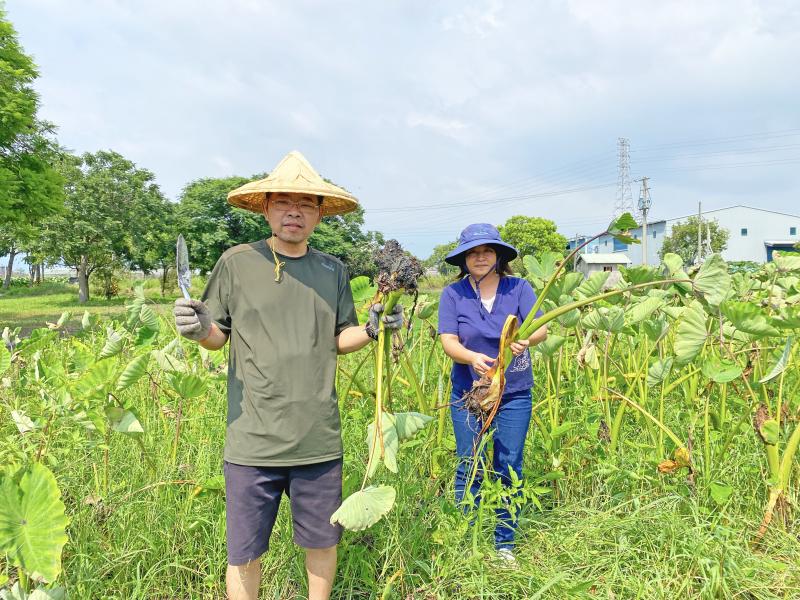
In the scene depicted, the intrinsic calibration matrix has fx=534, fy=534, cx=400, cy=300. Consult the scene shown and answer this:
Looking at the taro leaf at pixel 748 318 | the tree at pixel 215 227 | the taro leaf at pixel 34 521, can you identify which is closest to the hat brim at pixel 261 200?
the taro leaf at pixel 34 521

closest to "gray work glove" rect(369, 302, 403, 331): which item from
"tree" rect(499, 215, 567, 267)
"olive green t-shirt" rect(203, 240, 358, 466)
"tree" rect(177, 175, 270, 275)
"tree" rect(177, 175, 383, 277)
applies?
"olive green t-shirt" rect(203, 240, 358, 466)

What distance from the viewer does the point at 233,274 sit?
1521 mm

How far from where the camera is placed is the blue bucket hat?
195 centimetres

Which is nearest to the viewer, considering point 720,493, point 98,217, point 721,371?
point 720,493

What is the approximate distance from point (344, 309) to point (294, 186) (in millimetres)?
395

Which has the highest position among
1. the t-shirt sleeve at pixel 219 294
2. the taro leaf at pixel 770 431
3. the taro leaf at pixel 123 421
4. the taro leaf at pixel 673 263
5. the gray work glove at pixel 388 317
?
the taro leaf at pixel 673 263

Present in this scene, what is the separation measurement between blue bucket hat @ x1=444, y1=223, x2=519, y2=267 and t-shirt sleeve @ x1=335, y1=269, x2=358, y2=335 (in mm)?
515

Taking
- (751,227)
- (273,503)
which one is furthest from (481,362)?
(751,227)

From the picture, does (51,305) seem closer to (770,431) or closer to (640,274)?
(640,274)

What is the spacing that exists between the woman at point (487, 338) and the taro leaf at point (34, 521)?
4.00ft

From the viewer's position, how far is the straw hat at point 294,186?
1.46 m

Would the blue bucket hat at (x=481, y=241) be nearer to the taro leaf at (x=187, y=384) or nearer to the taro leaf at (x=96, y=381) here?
the taro leaf at (x=187, y=384)

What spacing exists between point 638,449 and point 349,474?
1.22 metres

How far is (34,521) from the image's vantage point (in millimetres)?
1244
